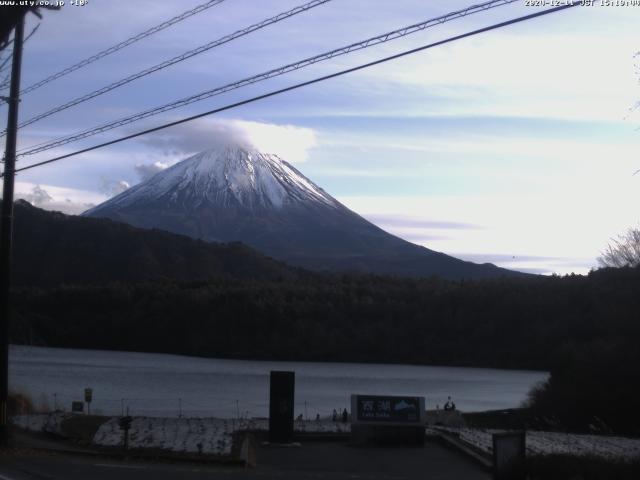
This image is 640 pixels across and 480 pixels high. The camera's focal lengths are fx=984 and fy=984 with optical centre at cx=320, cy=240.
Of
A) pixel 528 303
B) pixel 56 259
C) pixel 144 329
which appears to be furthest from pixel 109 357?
pixel 56 259

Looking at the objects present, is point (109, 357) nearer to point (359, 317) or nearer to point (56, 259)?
point (359, 317)

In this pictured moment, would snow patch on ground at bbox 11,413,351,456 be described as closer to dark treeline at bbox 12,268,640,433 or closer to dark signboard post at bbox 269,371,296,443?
dark signboard post at bbox 269,371,296,443

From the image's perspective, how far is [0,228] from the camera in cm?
2139

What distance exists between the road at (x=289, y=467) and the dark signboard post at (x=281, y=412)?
54cm

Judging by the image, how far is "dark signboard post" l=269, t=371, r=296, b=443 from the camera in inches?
905

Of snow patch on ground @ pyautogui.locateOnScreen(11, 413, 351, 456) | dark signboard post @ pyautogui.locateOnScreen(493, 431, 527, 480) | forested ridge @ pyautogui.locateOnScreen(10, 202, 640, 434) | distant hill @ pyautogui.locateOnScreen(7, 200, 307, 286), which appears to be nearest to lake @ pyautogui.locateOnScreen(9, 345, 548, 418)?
forested ridge @ pyautogui.locateOnScreen(10, 202, 640, 434)

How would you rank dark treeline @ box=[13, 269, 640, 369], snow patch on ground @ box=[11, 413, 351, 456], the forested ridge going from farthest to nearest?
dark treeline @ box=[13, 269, 640, 369] → the forested ridge → snow patch on ground @ box=[11, 413, 351, 456]

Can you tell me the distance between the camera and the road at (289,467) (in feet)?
56.9

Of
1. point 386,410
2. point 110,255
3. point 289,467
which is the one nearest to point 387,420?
point 386,410

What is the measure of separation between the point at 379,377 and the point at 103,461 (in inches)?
2697

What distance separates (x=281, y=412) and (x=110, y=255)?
13230 centimetres

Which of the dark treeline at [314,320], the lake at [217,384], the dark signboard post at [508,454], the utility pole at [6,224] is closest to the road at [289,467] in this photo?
the utility pole at [6,224]

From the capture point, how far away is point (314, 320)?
4744 inches

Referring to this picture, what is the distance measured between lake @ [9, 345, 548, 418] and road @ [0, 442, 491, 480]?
19.8 meters
